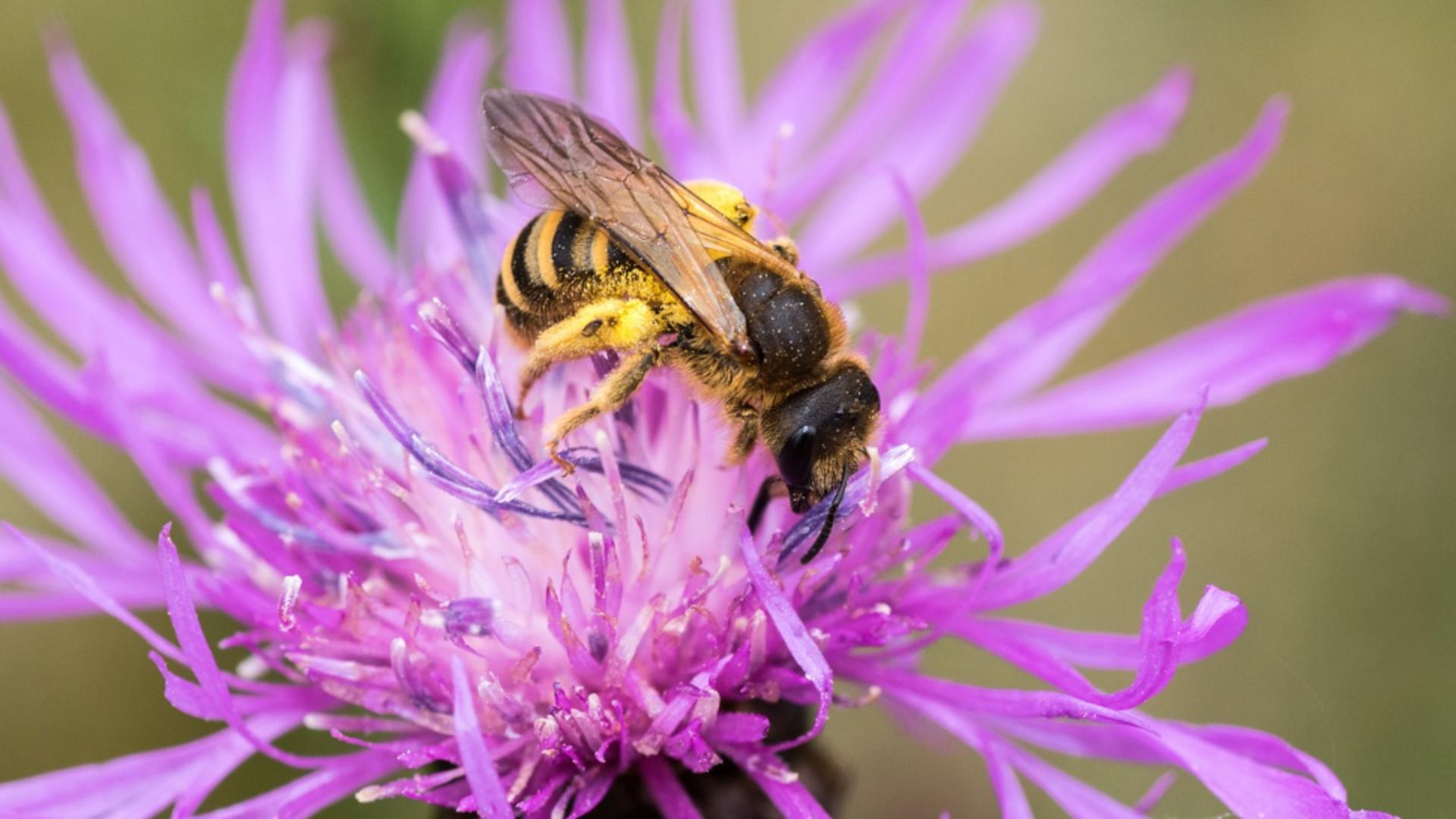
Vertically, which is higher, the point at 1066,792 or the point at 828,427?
the point at 828,427

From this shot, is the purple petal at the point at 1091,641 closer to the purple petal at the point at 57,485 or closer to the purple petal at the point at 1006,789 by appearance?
the purple petal at the point at 1006,789

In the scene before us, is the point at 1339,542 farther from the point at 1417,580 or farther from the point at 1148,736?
the point at 1148,736

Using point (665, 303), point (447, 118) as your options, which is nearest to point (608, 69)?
point (447, 118)

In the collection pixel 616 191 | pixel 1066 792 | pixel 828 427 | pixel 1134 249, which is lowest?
pixel 1066 792

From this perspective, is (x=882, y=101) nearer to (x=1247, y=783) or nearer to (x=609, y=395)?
(x=609, y=395)

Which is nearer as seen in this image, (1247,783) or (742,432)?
(1247,783)

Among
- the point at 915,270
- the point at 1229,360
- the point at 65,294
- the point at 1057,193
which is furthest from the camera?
the point at 1057,193

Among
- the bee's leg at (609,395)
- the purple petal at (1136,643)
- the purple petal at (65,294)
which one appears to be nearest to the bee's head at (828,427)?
the bee's leg at (609,395)

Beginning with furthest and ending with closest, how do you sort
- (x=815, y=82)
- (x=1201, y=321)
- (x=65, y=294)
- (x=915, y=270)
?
(x=1201, y=321) < (x=815, y=82) < (x=65, y=294) < (x=915, y=270)
